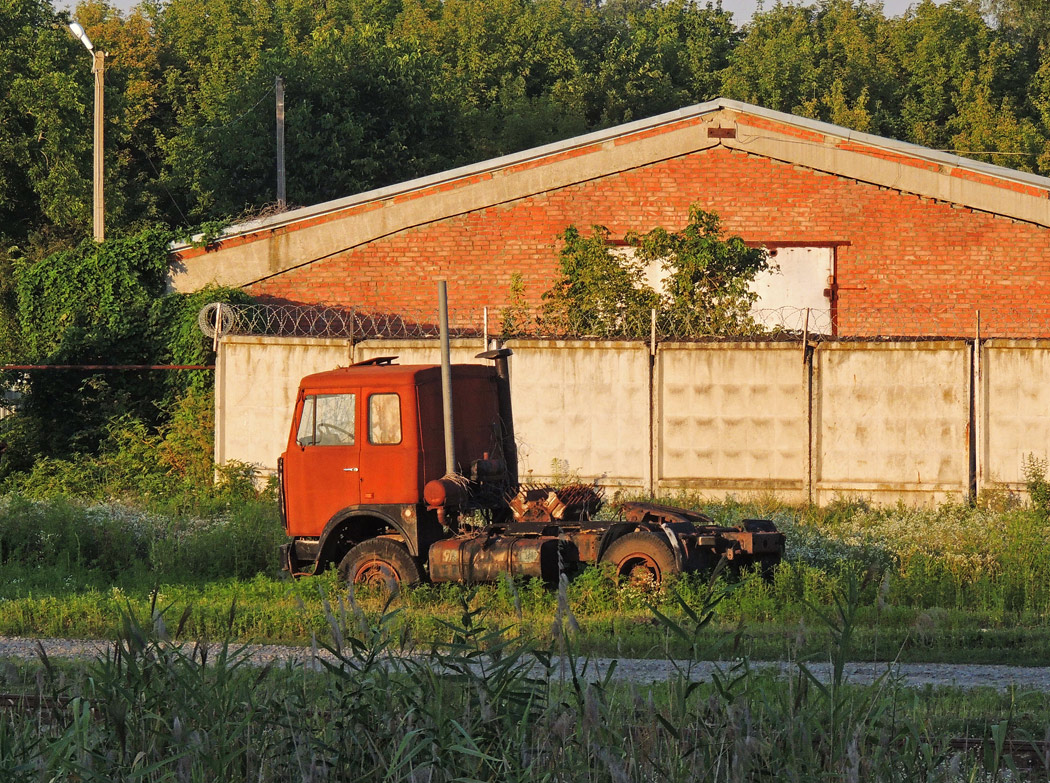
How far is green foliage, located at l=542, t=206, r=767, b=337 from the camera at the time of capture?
20.9 meters

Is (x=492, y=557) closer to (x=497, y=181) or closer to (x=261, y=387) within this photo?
(x=261, y=387)

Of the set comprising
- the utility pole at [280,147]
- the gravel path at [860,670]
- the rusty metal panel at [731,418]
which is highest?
the utility pole at [280,147]

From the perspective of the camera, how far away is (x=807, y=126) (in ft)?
72.1

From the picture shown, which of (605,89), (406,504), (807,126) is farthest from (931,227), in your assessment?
(605,89)

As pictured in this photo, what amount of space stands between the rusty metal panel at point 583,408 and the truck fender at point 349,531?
4.63 meters

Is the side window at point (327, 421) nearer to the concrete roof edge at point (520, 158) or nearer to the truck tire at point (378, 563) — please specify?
the truck tire at point (378, 563)

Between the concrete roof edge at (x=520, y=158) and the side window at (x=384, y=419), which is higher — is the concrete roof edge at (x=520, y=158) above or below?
above

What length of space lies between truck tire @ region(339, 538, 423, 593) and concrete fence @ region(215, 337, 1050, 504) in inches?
213

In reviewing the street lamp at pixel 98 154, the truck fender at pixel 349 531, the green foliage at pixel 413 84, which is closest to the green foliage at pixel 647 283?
the truck fender at pixel 349 531

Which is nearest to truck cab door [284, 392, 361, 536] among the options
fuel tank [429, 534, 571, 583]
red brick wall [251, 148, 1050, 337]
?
fuel tank [429, 534, 571, 583]

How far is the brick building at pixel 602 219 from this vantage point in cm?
2200

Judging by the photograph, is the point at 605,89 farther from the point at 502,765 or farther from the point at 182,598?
the point at 502,765

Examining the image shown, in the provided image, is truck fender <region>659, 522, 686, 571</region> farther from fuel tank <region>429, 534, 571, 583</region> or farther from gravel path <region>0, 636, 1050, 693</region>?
gravel path <region>0, 636, 1050, 693</region>

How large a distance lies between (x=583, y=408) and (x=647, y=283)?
4639mm
